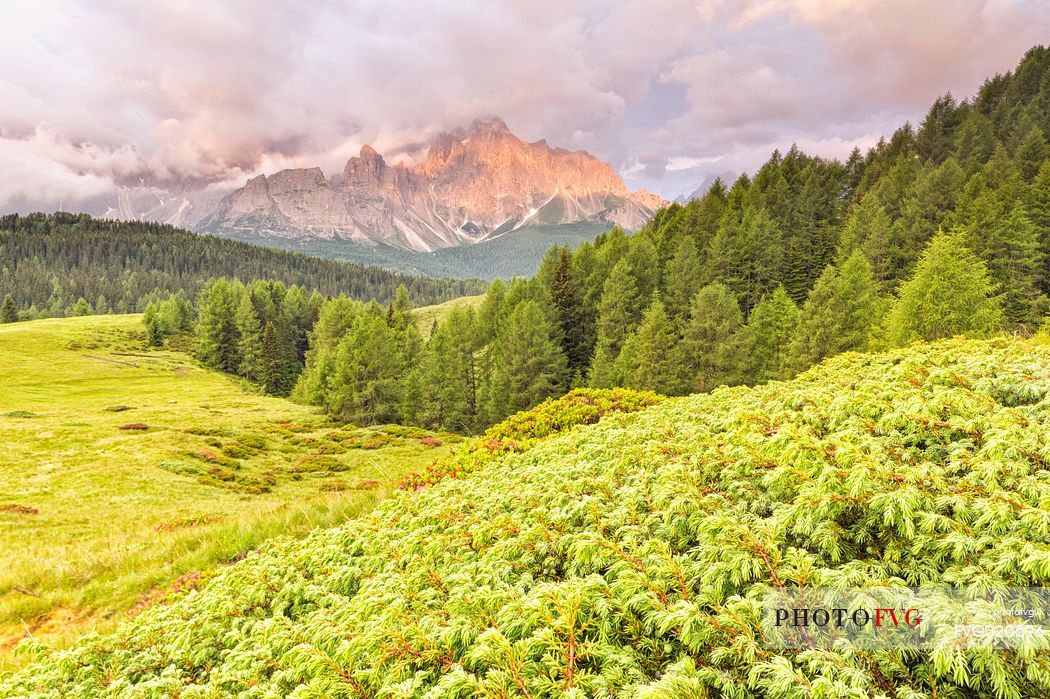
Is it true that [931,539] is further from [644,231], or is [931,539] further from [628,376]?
[644,231]

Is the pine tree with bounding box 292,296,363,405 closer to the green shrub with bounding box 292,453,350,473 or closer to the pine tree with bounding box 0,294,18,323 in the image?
the green shrub with bounding box 292,453,350,473

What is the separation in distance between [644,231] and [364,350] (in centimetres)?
5469

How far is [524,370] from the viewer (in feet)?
178

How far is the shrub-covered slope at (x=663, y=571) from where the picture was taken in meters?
3.42

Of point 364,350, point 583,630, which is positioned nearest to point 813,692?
point 583,630

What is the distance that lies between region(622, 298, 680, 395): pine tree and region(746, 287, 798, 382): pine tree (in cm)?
785

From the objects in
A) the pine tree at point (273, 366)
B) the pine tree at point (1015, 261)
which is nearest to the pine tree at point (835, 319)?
the pine tree at point (1015, 261)

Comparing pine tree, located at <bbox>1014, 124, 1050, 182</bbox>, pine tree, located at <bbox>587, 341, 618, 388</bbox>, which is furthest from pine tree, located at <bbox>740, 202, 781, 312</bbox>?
pine tree, located at <bbox>1014, 124, 1050, 182</bbox>

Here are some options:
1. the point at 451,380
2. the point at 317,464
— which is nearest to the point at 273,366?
the point at 451,380

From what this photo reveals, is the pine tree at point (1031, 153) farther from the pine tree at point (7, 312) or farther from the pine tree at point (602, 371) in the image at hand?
the pine tree at point (7, 312)

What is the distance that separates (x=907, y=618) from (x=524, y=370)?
51158mm

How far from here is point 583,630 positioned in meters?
4.03

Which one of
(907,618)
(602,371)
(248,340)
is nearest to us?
(907,618)

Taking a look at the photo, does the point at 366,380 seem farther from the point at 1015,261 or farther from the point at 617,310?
the point at 1015,261
